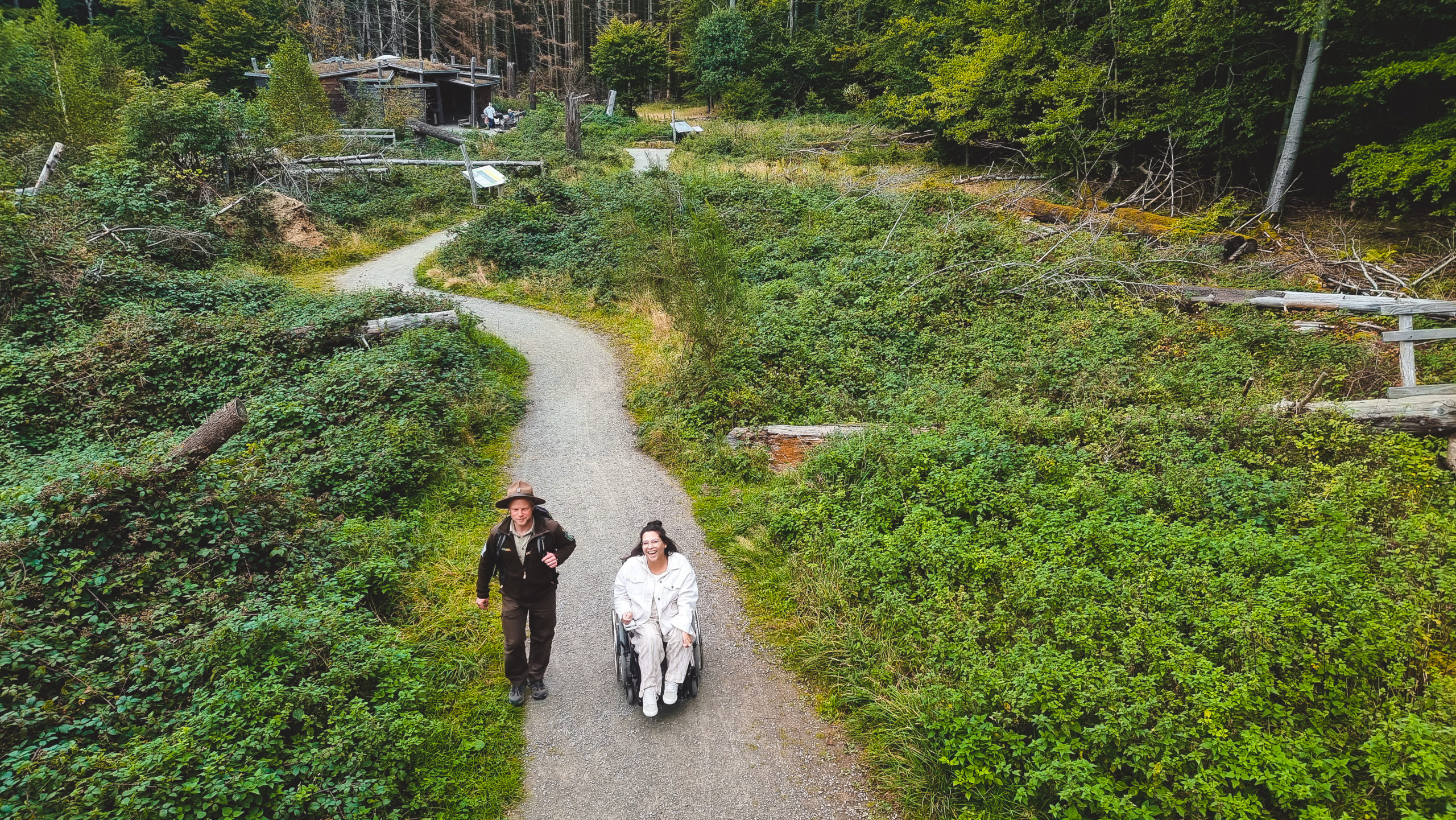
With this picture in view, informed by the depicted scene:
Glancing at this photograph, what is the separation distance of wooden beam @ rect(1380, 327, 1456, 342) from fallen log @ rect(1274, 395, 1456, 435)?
0.96 metres

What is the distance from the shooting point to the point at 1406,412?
7168 mm

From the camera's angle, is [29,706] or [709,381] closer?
[29,706]

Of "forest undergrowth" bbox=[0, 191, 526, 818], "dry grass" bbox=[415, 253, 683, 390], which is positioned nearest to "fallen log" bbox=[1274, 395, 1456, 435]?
"dry grass" bbox=[415, 253, 683, 390]

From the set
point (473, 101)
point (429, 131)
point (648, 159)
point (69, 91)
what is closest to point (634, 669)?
point (648, 159)

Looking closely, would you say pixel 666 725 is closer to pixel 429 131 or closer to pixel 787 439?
pixel 787 439

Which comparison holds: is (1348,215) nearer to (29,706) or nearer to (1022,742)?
(1022,742)

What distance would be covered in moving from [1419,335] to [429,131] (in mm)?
35708

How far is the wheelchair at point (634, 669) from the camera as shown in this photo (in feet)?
17.4

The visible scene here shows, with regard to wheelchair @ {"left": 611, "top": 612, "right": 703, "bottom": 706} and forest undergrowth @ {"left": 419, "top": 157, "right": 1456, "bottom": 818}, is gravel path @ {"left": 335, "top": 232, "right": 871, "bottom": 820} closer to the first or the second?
wheelchair @ {"left": 611, "top": 612, "right": 703, "bottom": 706}

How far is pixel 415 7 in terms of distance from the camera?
50125 millimetres

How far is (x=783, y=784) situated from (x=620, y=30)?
44298 mm

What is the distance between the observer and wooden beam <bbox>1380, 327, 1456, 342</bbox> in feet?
25.4

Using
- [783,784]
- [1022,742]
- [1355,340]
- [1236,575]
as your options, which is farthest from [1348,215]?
[783,784]

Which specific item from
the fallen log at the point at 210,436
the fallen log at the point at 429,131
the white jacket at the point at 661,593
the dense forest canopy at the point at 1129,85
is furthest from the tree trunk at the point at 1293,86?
the fallen log at the point at 429,131
